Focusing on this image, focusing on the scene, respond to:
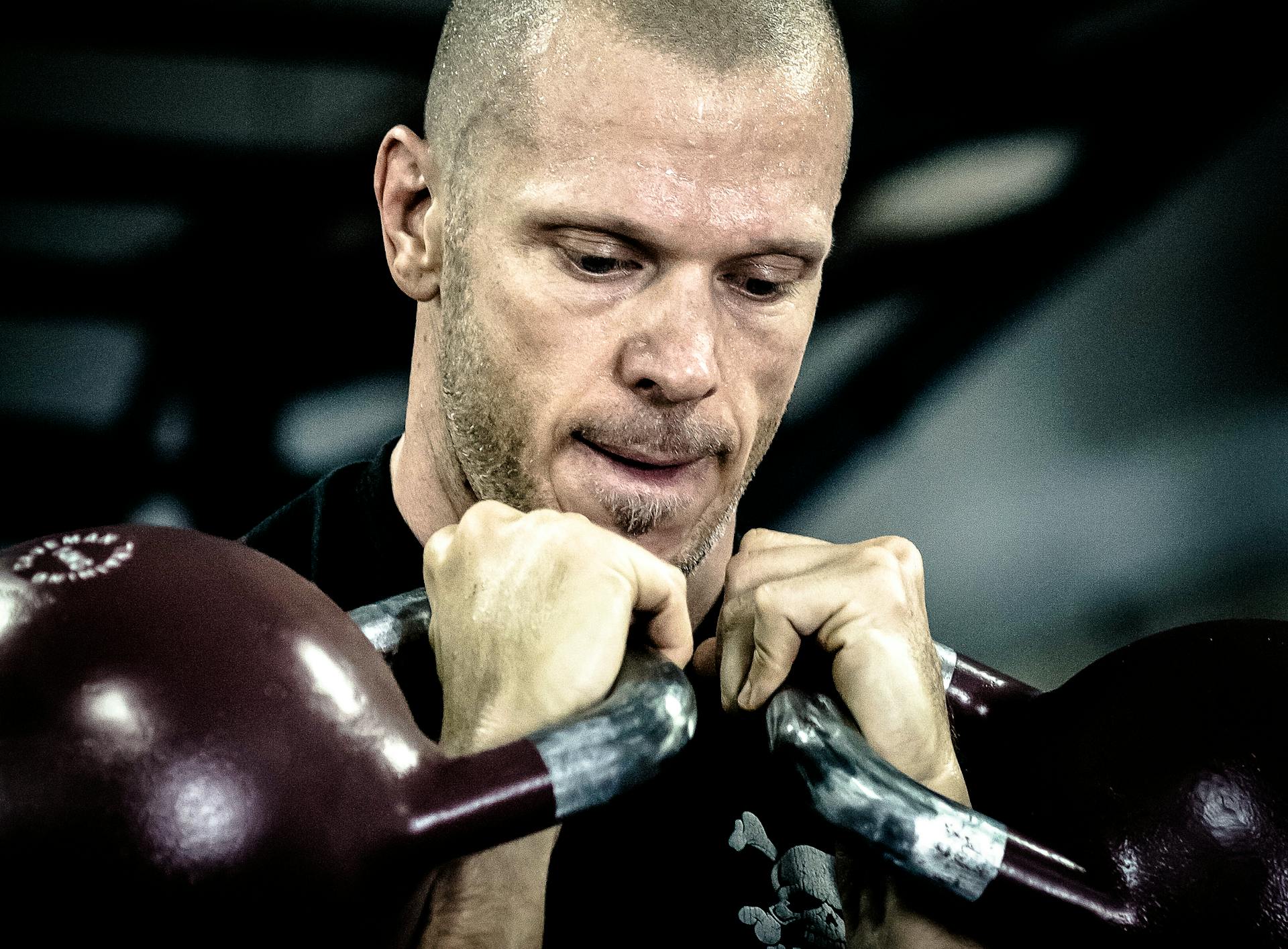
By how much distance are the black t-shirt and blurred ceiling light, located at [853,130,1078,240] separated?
88cm

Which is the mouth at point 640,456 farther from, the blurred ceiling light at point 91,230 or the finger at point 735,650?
the blurred ceiling light at point 91,230

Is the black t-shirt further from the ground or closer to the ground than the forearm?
closer to the ground

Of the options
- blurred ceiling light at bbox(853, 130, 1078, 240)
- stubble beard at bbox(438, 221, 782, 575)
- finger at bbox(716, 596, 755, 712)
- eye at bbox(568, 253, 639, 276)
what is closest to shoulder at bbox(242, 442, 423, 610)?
stubble beard at bbox(438, 221, 782, 575)

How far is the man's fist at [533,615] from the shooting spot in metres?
0.84

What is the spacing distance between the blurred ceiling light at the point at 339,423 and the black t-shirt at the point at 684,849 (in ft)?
1.38

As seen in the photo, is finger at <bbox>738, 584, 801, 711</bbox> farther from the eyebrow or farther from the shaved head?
the shaved head

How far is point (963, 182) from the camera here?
6.31 ft

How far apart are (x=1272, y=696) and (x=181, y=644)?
2.15ft

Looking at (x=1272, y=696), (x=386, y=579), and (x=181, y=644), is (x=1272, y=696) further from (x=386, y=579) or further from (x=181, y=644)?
(x=386, y=579)

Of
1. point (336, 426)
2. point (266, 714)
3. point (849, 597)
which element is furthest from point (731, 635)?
point (336, 426)

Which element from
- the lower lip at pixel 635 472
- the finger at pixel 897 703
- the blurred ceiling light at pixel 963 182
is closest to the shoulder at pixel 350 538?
the lower lip at pixel 635 472

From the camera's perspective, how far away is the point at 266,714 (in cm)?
66

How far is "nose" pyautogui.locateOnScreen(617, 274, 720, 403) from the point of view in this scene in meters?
1.16

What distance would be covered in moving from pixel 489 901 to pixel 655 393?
19.4 inches
